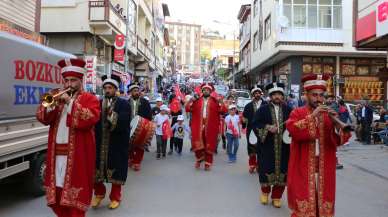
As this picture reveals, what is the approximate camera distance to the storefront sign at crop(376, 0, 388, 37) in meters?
13.1

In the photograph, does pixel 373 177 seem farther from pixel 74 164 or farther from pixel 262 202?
pixel 74 164

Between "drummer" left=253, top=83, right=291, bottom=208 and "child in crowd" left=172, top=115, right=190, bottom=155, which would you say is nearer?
"drummer" left=253, top=83, right=291, bottom=208

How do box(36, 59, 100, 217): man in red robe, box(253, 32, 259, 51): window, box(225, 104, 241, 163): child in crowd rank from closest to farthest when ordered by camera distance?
box(36, 59, 100, 217): man in red robe < box(225, 104, 241, 163): child in crowd < box(253, 32, 259, 51): window

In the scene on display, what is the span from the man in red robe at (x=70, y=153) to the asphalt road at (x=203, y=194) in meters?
1.66

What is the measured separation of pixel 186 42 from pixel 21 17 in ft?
546

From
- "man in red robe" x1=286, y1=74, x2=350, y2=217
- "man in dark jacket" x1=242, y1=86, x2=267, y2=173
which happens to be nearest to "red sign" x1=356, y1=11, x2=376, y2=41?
"man in dark jacket" x1=242, y1=86, x2=267, y2=173

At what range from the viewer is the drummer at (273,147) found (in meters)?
7.23

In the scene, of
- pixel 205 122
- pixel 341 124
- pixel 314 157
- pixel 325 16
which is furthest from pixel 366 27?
pixel 325 16

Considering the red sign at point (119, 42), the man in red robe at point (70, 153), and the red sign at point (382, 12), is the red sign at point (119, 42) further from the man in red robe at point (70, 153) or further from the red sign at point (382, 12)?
the man in red robe at point (70, 153)

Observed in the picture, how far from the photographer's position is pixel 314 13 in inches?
1299

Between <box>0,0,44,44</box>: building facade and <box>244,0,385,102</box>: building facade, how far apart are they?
17620 mm

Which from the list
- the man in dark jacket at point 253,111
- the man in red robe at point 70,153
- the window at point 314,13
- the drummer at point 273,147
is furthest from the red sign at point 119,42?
the man in red robe at point 70,153

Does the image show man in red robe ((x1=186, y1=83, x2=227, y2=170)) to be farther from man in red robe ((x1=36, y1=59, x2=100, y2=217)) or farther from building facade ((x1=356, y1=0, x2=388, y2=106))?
man in red robe ((x1=36, y1=59, x2=100, y2=217))

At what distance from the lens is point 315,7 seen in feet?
108
